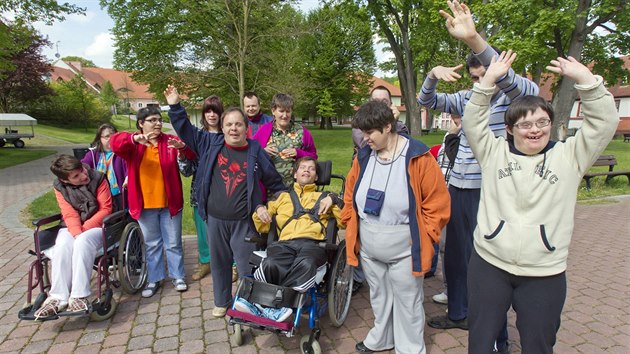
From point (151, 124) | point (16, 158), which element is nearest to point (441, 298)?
point (151, 124)

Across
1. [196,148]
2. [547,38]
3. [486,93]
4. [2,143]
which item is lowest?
[2,143]

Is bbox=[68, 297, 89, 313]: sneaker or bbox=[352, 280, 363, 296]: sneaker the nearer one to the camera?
bbox=[68, 297, 89, 313]: sneaker

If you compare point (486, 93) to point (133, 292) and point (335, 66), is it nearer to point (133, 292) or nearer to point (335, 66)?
point (133, 292)

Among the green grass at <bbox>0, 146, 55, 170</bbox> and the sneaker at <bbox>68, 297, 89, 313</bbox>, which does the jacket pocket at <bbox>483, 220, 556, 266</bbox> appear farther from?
the green grass at <bbox>0, 146, 55, 170</bbox>

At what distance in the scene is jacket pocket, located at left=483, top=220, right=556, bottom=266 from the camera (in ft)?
6.50

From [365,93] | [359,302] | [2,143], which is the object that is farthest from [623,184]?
[365,93]

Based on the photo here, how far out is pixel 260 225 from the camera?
340 cm

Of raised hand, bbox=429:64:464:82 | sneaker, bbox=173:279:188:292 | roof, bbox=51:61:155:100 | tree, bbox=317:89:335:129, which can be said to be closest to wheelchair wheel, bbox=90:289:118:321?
sneaker, bbox=173:279:188:292

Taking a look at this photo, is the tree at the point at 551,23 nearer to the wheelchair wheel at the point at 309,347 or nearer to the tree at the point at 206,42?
the tree at the point at 206,42

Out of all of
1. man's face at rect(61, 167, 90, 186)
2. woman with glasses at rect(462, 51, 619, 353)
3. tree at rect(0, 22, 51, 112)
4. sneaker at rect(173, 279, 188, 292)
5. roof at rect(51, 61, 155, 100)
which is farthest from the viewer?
roof at rect(51, 61, 155, 100)

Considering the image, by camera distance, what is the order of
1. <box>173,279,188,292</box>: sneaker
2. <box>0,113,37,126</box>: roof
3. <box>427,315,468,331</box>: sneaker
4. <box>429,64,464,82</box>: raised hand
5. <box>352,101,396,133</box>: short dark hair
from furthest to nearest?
<box>0,113,37,126</box>: roof < <box>173,279,188,292</box>: sneaker < <box>427,315,468,331</box>: sneaker < <box>429,64,464,82</box>: raised hand < <box>352,101,396,133</box>: short dark hair

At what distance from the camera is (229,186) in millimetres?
3371

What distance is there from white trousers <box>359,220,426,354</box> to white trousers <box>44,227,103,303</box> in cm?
243

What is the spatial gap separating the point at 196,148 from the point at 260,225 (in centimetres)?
95
